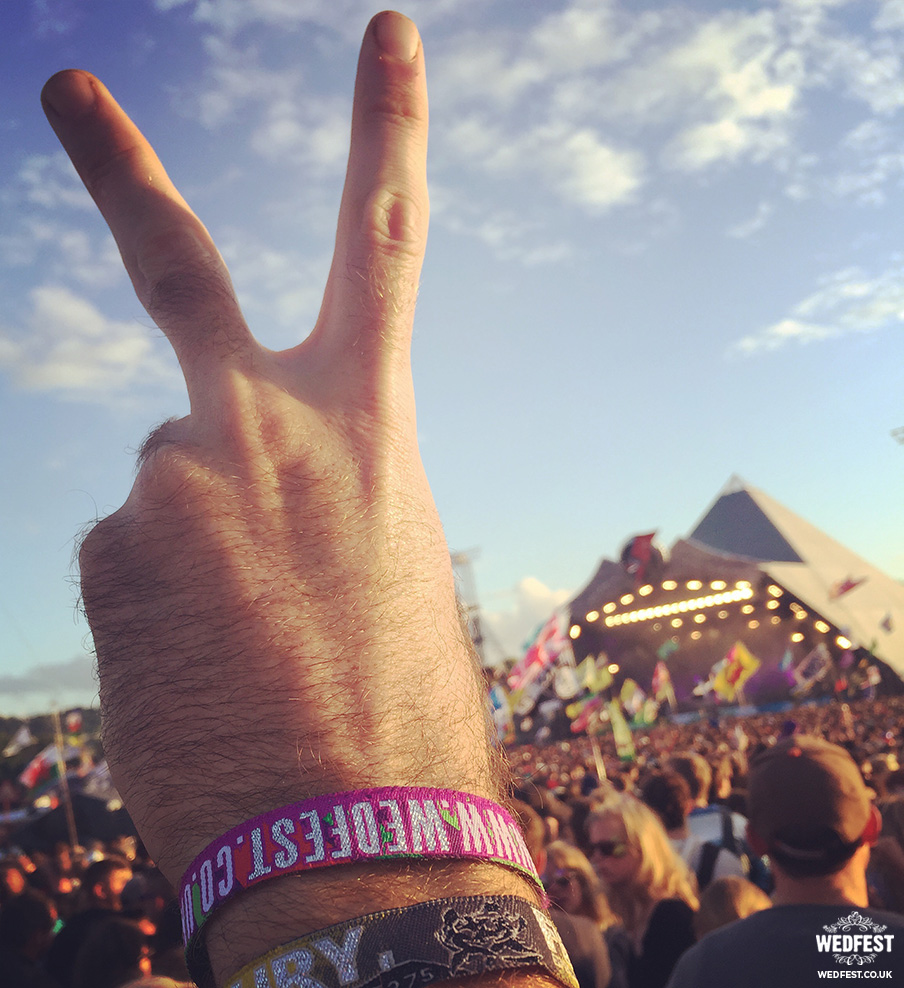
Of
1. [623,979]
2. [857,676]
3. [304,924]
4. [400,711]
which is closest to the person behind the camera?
[304,924]

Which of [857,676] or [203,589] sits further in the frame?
[857,676]

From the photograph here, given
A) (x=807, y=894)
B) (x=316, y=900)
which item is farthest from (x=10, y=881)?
(x=316, y=900)

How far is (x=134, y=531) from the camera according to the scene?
0.88 metres

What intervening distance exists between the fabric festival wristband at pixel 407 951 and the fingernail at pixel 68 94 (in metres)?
1.21

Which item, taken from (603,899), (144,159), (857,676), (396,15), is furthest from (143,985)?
(857,676)

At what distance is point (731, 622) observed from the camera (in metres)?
36.2

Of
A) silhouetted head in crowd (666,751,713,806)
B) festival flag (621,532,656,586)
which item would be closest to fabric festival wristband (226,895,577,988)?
silhouetted head in crowd (666,751,713,806)

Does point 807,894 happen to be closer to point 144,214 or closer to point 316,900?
point 316,900

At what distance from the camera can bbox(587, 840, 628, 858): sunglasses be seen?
3.42 meters

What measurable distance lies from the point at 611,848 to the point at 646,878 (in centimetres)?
20

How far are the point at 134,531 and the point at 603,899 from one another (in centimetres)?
336

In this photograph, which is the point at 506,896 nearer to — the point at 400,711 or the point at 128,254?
the point at 400,711

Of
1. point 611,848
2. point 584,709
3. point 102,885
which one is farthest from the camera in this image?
point 584,709

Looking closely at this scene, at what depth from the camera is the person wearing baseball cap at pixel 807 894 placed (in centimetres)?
176
